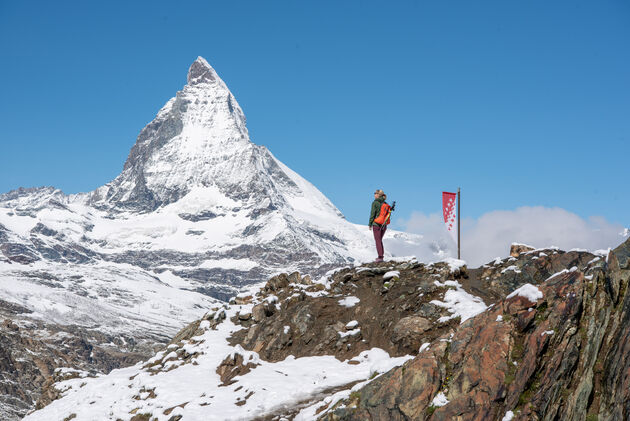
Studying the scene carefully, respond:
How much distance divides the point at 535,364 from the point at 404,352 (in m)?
9.74

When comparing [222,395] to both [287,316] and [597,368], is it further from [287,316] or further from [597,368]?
[597,368]

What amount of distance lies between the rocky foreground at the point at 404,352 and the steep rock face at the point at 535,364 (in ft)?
0.12

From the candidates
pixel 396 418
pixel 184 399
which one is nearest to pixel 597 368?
pixel 396 418

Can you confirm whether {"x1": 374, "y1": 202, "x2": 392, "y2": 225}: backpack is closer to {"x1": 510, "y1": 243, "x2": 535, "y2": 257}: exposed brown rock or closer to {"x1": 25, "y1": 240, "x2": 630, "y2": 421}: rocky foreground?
{"x1": 25, "y1": 240, "x2": 630, "y2": 421}: rocky foreground

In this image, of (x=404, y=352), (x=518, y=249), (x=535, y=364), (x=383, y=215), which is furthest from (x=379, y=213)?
(x=535, y=364)

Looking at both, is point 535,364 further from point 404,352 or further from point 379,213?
point 379,213

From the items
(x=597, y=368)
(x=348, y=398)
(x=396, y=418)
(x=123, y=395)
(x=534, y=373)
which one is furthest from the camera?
(x=123, y=395)

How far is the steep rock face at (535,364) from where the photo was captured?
47.1ft

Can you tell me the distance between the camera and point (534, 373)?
15.9 meters

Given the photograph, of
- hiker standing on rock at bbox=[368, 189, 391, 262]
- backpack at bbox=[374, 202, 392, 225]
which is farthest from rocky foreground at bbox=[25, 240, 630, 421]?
backpack at bbox=[374, 202, 392, 225]

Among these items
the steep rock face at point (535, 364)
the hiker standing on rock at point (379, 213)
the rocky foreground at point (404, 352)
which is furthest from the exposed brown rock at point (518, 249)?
the steep rock face at point (535, 364)

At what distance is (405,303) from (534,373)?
12.4 metres

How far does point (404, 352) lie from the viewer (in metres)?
25.3

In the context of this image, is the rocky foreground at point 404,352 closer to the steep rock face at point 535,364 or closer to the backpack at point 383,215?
the steep rock face at point 535,364
